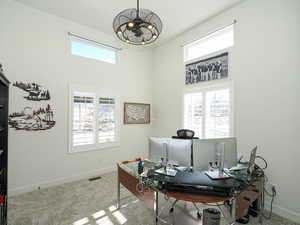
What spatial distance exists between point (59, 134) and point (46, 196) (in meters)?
1.16

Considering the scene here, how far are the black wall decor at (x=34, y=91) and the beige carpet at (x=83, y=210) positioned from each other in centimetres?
181

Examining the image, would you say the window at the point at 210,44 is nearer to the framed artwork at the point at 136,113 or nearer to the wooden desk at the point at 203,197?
the framed artwork at the point at 136,113

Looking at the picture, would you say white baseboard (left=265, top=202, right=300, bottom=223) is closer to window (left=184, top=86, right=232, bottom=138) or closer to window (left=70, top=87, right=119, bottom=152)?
window (left=184, top=86, right=232, bottom=138)

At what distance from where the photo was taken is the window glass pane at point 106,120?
363cm

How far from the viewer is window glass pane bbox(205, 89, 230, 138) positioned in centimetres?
284

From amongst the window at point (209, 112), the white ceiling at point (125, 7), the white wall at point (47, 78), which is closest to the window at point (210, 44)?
the white ceiling at point (125, 7)

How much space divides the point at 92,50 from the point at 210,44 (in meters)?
2.82

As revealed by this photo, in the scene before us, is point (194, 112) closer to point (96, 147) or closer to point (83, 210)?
point (96, 147)

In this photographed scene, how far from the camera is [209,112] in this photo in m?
3.12

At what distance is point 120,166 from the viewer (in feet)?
7.36

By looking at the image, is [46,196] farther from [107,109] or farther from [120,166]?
[107,109]

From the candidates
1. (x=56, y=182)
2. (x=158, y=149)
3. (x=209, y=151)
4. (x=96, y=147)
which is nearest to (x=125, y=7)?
(x=158, y=149)

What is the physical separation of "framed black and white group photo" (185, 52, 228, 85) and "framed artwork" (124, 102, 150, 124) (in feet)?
5.05

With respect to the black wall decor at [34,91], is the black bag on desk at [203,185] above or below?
below
